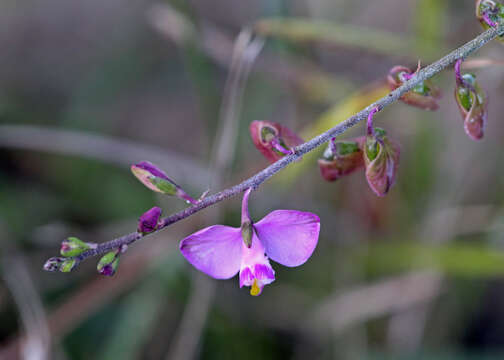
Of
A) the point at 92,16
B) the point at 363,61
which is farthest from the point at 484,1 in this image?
the point at 92,16

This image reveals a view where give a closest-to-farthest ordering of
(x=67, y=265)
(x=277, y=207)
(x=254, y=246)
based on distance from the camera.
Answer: (x=67, y=265)
(x=254, y=246)
(x=277, y=207)

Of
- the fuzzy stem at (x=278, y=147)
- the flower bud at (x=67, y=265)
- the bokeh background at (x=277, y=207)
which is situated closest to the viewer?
the flower bud at (x=67, y=265)

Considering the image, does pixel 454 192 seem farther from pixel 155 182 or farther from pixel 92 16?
pixel 92 16

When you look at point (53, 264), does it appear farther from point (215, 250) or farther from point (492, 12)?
point (492, 12)

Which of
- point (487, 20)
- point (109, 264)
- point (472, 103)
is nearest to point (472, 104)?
point (472, 103)

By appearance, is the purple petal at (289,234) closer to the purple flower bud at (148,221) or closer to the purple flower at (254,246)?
the purple flower at (254,246)

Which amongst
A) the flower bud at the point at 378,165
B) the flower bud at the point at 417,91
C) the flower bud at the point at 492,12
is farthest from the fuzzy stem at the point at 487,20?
the flower bud at the point at 378,165
